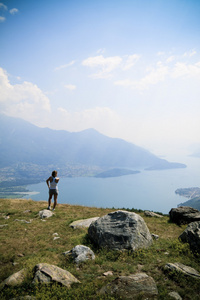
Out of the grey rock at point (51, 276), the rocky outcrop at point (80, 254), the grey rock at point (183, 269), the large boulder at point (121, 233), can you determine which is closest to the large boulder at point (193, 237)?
the large boulder at point (121, 233)

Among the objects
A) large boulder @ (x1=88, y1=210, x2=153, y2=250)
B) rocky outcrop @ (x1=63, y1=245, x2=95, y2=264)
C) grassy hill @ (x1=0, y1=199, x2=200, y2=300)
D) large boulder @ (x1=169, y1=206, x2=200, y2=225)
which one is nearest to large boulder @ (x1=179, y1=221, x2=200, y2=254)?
grassy hill @ (x1=0, y1=199, x2=200, y2=300)

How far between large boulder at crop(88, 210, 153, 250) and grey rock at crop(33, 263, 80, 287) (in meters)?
3.62

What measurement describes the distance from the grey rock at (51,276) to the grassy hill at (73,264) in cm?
25

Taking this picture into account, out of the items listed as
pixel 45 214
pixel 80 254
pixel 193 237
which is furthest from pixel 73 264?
pixel 45 214

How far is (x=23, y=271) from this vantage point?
24.0 feet

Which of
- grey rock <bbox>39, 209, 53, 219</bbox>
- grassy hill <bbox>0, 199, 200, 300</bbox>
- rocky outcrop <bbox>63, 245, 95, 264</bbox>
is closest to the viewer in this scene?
grassy hill <bbox>0, 199, 200, 300</bbox>

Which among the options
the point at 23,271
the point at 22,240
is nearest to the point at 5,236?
the point at 22,240

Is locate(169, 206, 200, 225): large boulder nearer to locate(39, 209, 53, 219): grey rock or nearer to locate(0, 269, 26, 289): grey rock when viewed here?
locate(39, 209, 53, 219): grey rock

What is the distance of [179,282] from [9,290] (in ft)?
21.3

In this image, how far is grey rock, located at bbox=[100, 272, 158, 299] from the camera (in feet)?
20.2

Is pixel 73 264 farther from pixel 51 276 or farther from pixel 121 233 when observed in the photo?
pixel 121 233

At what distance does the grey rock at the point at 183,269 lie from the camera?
24.3ft

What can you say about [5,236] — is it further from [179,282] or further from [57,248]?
[179,282]

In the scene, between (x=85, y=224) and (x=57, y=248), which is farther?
(x=85, y=224)
